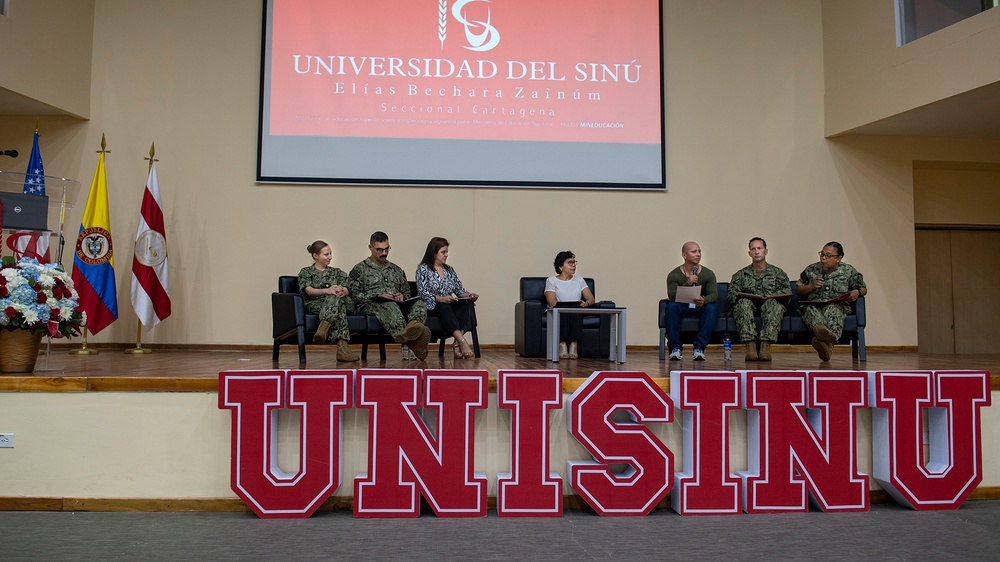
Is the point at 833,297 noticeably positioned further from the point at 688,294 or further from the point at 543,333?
the point at 543,333

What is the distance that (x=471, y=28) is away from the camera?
23.0ft

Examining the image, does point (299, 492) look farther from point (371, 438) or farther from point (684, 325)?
point (684, 325)

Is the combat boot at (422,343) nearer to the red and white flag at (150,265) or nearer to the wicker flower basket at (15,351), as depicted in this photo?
the wicker flower basket at (15,351)

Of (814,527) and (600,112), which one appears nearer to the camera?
(814,527)

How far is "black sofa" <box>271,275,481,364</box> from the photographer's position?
4.75 meters

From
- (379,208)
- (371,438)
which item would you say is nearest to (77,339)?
(379,208)

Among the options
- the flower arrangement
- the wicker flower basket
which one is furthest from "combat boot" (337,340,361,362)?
the wicker flower basket

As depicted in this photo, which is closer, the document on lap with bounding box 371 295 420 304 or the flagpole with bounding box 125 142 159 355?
the document on lap with bounding box 371 295 420 304

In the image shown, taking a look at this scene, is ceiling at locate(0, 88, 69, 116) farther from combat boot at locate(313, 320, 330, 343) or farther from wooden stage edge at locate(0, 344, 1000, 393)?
combat boot at locate(313, 320, 330, 343)

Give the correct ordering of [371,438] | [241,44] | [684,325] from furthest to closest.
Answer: [241,44]
[684,325]
[371,438]

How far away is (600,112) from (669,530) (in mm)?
4714

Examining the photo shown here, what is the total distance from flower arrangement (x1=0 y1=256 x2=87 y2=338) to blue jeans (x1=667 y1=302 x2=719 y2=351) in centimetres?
368

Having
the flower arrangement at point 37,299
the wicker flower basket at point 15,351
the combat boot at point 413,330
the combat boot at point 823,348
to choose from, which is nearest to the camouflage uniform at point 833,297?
the combat boot at point 823,348

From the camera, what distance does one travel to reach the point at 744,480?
339 centimetres
